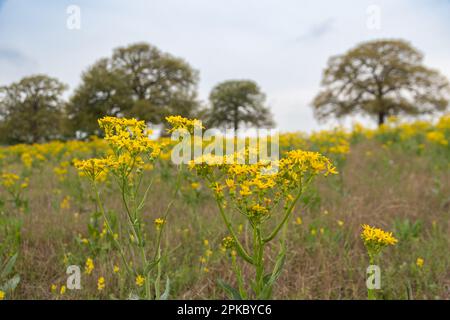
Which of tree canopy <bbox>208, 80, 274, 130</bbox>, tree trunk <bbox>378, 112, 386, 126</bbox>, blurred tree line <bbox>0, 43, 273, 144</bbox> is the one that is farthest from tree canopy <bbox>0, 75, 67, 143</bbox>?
tree trunk <bbox>378, 112, 386, 126</bbox>

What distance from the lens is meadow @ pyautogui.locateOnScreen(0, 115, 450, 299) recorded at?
276cm

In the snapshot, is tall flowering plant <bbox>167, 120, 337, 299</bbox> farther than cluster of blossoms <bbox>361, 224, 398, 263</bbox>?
No

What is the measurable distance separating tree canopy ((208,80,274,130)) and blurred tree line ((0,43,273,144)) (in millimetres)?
A: 2310

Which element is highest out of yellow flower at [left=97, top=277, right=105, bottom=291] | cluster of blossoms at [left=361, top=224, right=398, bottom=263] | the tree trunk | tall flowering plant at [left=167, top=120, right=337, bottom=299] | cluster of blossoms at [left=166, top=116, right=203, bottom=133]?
Answer: the tree trunk

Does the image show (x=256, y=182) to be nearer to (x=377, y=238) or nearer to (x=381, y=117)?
(x=377, y=238)

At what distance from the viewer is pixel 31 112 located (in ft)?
129

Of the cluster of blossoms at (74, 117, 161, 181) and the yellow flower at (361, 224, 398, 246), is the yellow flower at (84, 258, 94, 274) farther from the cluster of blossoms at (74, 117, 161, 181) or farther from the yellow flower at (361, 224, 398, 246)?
the yellow flower at (361, 224, 398, 246)

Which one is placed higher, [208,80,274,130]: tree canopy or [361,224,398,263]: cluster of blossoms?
[208,80,274,130]: tree canopy

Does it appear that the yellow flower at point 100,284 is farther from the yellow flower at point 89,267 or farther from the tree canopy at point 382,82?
the tree canopy at point 382,82

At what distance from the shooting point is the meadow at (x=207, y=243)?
2760mm

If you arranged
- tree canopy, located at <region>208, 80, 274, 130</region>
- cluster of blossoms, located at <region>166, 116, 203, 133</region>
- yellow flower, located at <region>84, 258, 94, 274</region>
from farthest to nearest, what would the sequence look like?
tree canopy, located at <region>208, 80, 274, 130</region> → yellow flower, located at <region>84, 258, 94, 274</region> → cluster of blossoms, located at <region>166, 116, 203, 133</region>

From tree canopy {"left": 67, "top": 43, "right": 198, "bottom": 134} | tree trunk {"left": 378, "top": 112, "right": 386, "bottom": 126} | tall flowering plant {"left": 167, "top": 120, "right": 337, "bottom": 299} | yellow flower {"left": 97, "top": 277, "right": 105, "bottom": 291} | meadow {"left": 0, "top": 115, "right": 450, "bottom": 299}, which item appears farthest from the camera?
tree trunk {"left": 378, "top": 112, "right": 386, "bottom": 126}

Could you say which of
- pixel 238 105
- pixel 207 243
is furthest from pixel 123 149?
pixel 238 105
